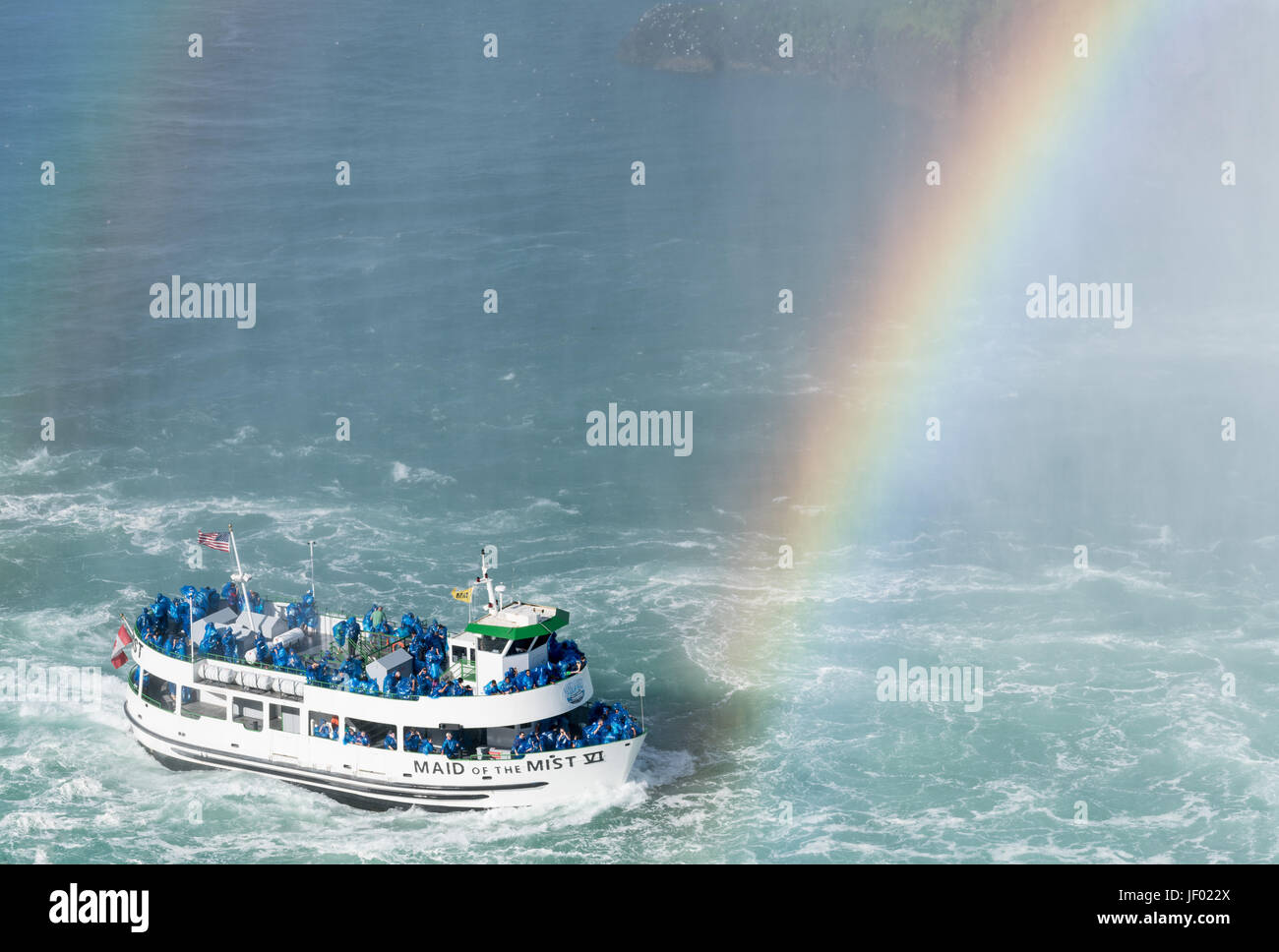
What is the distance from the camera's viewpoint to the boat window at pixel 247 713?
330 ft

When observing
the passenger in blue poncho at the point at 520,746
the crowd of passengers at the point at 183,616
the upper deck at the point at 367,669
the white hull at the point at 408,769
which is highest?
the crowd of passengers at the point at 183,616

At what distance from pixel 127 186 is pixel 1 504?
2157 inches

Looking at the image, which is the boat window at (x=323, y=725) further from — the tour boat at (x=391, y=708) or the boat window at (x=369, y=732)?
the boat window at (x=369, y=732)

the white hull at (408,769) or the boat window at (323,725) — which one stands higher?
the boat window at (323,725)

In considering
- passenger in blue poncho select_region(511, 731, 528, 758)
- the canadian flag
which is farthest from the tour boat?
the canadian flag

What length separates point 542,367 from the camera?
6225 inches

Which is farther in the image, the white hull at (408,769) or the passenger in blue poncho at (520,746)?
the white hull at (408,769)

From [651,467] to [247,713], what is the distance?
47775mm

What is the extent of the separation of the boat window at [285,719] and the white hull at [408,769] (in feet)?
1.86

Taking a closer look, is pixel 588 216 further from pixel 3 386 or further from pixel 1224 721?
pixel 1224 721

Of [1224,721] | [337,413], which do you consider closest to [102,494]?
[337,413]

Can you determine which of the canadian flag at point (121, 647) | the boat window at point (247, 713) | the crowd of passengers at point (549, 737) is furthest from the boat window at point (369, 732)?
the canadian flag at point (121, 647)

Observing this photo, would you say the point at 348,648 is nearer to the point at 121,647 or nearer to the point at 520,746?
the point at 520,746

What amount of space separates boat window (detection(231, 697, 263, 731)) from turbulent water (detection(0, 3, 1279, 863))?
10.2 ft
